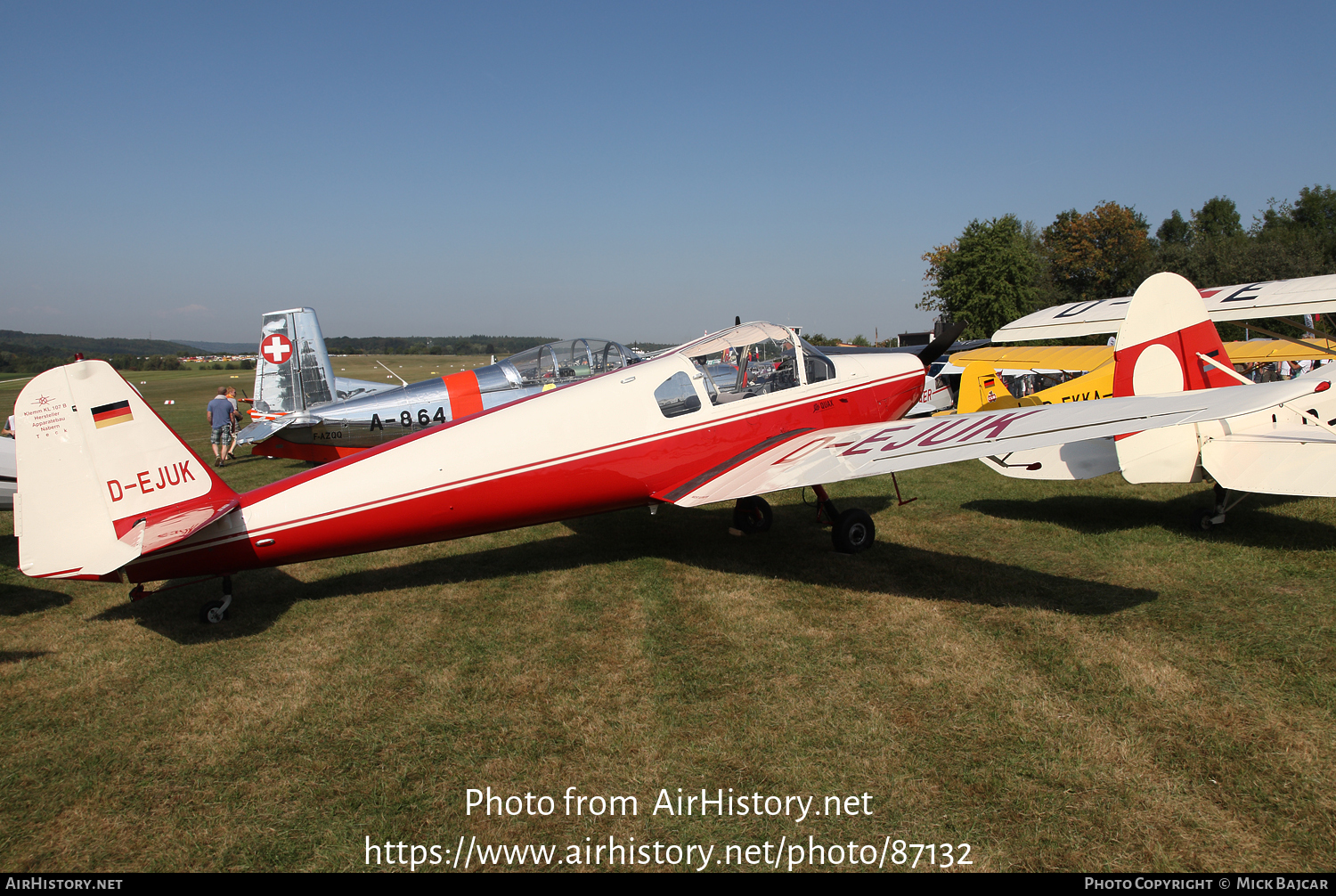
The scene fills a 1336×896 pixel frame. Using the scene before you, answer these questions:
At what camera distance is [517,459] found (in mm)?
5145

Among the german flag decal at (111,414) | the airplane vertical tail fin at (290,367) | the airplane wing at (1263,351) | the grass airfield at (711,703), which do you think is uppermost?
the airplane vertical tail fin at (290,367)

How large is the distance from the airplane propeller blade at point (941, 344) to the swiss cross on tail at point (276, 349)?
10.5 metres

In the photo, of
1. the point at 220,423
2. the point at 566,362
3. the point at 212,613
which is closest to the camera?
the point at 212,613

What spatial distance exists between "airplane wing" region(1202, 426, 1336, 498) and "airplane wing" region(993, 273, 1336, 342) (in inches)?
120

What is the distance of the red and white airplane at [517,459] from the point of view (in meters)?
4.20

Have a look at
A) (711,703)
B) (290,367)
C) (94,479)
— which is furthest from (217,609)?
(290,367)

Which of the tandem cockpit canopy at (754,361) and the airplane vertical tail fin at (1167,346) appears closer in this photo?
the tandem cockpit canopy at (754,361)

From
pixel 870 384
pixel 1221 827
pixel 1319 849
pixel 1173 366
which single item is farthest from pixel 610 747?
pixel 1173 366

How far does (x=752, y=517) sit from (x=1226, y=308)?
22.5 ft

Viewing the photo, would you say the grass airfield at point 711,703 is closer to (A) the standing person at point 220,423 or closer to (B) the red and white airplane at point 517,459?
(B) the red and white airplane at point 517,459

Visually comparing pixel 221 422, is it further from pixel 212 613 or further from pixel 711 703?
pixel 711 703

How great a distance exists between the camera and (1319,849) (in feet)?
8.18

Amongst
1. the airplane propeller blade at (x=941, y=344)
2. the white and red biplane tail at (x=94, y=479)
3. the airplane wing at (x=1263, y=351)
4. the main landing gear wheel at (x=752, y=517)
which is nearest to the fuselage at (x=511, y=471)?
the white and red biplane tail at (x=94, y=479)

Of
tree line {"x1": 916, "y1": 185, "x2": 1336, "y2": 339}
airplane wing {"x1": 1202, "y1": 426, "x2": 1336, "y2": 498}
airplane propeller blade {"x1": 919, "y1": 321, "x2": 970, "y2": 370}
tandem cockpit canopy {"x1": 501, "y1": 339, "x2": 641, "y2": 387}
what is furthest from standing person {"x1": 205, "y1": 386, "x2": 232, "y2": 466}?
tree line {"x1": 916, "y1": 185, "x2": 1336, "y2": 339}
